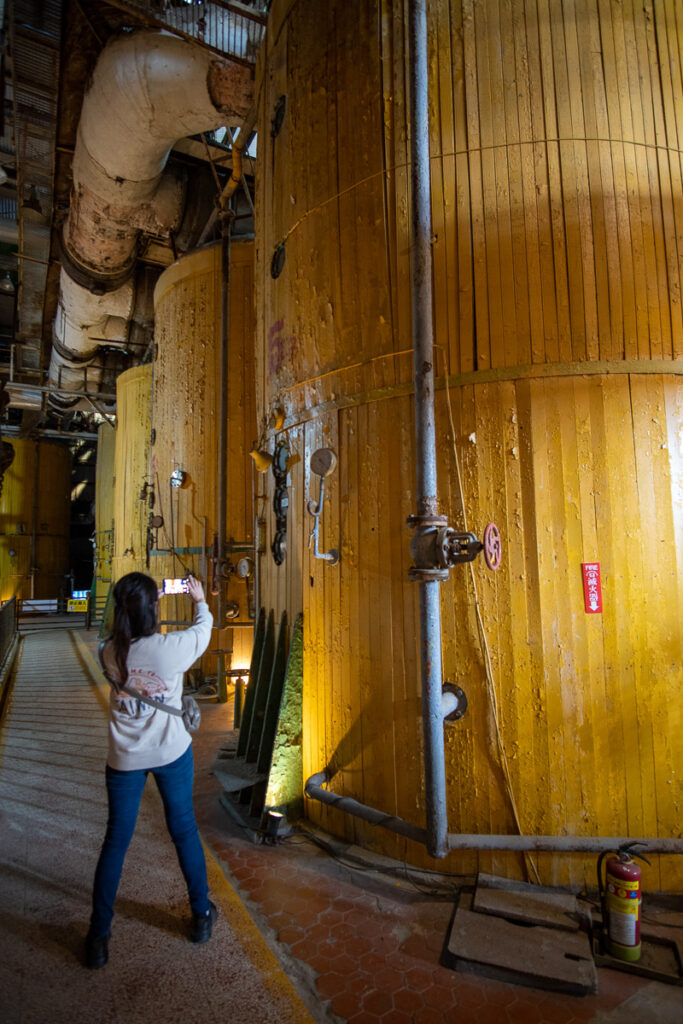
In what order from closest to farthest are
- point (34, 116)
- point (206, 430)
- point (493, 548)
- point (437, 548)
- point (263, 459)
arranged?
point (437, 548), point (493, 548), point (263, 459), point (34, 116), point (206, 430)

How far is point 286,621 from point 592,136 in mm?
4544

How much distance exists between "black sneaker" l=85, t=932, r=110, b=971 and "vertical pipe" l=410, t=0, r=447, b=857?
1.91 metres

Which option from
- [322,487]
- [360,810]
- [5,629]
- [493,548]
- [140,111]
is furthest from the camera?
[5,629]

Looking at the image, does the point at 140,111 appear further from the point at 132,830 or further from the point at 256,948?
the point at 256,948

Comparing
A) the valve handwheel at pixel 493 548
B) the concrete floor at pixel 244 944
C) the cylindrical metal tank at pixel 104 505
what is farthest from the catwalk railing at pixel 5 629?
the valve handwheel at pixel 493 548

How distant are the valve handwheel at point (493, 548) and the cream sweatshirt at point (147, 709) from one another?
76.4 inches

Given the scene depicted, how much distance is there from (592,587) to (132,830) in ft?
10.3

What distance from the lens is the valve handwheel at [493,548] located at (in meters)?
3.79

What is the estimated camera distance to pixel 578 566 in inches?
146

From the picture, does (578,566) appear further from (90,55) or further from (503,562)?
(90,55)

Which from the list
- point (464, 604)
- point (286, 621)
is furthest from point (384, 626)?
point (286, 621)

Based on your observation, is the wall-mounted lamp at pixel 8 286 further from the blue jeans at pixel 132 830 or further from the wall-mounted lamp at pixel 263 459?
the blue jeans at pixel 132 830

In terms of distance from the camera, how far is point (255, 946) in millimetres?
3150

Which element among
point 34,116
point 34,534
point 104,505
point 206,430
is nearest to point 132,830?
point 206,430
